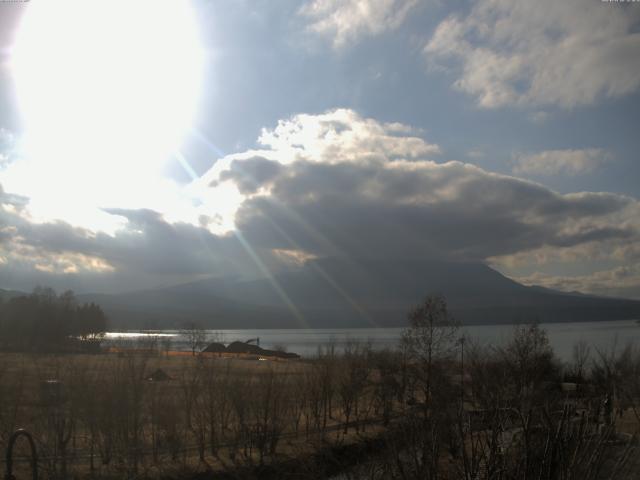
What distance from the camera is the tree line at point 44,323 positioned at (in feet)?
325

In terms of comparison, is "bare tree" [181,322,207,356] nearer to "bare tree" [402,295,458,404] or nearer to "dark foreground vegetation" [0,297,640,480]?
"bare tree" [402,295,458,404]

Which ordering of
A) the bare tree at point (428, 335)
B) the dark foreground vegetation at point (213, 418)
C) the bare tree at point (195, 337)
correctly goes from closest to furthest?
the dark foreground vegetation at point (213, 418) < the bare tree at point (428, 335) < the bare tree at point (195, 337)

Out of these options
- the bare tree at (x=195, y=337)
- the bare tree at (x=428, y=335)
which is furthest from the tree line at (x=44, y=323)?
the bare tree at (x=428, y=335)

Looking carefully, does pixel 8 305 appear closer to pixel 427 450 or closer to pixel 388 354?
pixel 388 354

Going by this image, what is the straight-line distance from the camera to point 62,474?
22.5 metres

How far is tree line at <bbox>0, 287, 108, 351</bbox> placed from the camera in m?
99.1

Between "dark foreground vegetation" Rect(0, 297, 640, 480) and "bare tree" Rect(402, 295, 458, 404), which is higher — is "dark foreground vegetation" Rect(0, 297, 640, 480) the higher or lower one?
the lower one

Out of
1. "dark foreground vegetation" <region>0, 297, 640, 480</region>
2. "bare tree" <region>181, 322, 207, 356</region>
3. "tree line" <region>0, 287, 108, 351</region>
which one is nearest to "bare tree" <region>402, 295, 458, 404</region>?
"dark foreground vegetation" <region>0, 297, 640, 480</region>

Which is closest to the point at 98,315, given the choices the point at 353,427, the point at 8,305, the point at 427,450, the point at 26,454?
the point at 8,305

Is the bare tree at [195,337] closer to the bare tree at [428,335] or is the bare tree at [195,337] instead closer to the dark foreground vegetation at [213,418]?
the bare tree at [428,335]

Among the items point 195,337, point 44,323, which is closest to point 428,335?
point 44,323

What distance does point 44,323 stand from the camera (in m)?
112

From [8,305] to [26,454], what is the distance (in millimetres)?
114160

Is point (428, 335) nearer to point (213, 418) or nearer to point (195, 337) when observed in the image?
point (213, 418)
